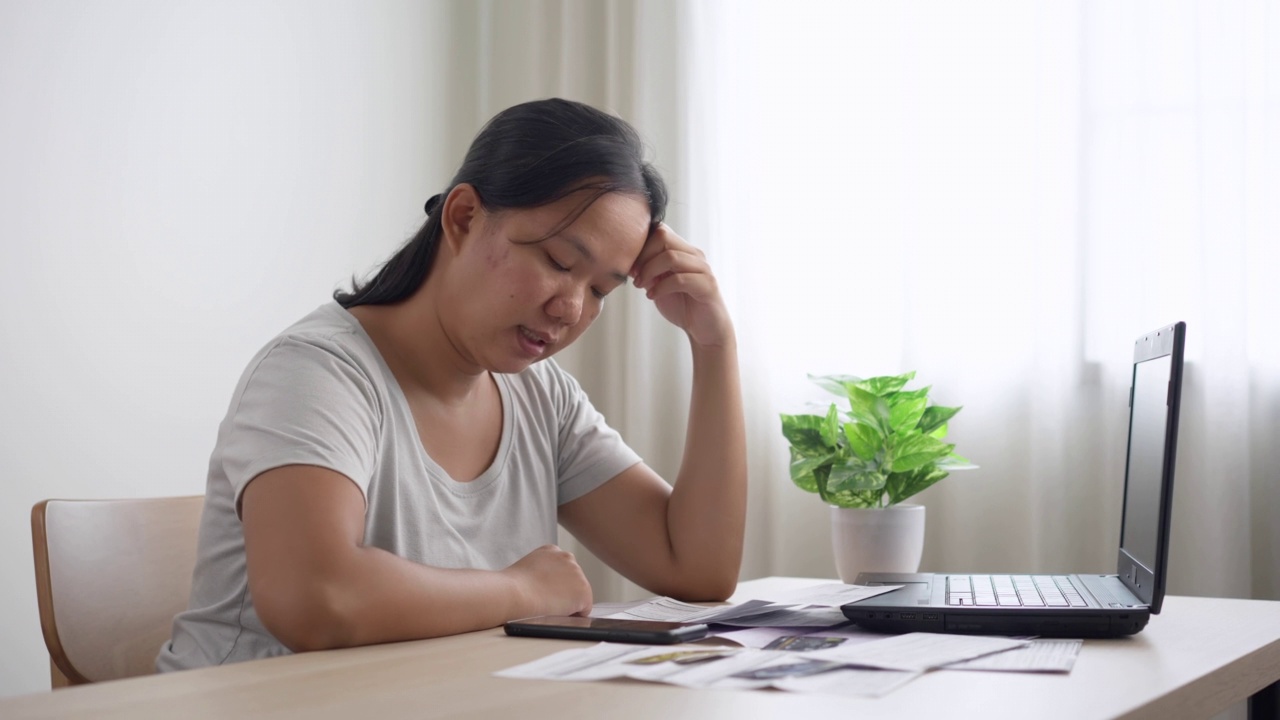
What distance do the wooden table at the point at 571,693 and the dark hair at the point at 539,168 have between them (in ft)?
1.77

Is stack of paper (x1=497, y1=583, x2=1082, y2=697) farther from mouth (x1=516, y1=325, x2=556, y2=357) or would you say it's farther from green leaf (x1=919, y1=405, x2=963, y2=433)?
green leaf (x1=919, y1=405, x2=963, y2=433)

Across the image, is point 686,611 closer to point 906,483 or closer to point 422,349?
point 422,349

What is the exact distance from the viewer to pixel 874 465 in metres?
1.77

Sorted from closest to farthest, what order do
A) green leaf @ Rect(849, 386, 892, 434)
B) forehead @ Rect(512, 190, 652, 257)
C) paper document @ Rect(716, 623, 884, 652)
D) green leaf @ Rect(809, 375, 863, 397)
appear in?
1. paper document @ Rect(716, 623, 884, 652)
2. forehead @ Rect(512, 190, 652, 257)
3. green leaf @ Rect(849, 386, 892, 434)
4. green leaf @ Rect(809, 375, 863, 397)

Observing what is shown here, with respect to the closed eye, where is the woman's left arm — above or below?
below

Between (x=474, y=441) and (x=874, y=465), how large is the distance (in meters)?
0.70

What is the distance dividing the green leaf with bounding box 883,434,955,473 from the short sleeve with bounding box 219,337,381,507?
88cm

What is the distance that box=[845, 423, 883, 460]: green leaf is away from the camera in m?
1.76

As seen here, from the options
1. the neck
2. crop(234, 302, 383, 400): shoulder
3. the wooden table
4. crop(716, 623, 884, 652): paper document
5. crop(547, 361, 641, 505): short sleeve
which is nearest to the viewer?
the wooden table

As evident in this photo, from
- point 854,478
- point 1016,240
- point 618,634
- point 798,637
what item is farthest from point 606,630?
point 1016,240

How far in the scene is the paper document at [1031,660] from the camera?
0.79 meters

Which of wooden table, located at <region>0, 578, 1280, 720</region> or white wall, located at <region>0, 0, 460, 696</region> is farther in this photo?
white wall, located at <region>0, 0, 460, 696</region>

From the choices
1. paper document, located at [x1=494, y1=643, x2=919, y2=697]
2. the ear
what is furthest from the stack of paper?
the ear

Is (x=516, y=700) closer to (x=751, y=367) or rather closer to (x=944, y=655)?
(x=944, y=655)
